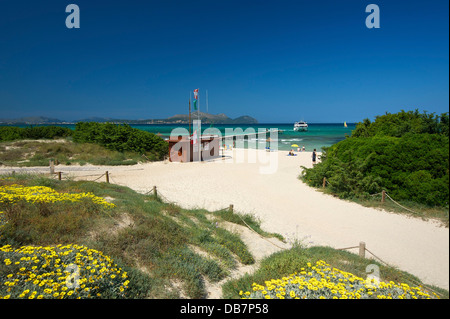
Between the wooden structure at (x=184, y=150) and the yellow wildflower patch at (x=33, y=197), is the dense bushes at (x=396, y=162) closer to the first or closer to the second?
the yellow wildflower patch at (x=33, y=197)

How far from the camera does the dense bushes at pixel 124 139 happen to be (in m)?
21.7

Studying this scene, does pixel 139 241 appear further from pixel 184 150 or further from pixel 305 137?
pixel 305 137

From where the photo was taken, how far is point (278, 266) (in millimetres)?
4320

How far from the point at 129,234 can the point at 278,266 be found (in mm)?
2956

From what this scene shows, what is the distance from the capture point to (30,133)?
83.1ft

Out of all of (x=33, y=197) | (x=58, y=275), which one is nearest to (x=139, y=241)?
(x=58, y=275)

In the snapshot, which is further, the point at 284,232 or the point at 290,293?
the point at 284,232

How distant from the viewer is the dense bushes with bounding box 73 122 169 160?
71.1ft

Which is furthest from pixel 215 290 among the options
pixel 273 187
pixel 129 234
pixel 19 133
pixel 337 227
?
pixel 19 133

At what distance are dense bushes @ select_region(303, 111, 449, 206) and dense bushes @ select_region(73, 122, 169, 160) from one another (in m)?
14.4

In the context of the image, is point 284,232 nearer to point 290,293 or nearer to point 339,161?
point 290,293

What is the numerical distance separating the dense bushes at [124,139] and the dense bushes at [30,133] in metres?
5.84

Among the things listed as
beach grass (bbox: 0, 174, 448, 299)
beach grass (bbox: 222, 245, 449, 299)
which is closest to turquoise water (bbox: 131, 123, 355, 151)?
beach grass (bbox: 222, 245, 449, 299)

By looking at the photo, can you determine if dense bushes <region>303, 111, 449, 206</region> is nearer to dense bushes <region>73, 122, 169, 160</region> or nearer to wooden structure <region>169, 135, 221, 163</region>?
wooden structure <region>169, 135, 221, 163</region>
